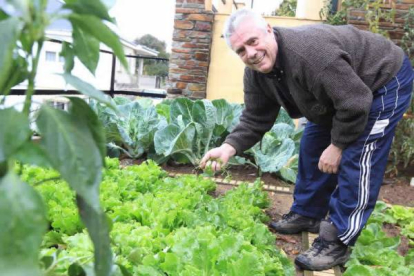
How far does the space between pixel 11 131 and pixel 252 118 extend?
2.69 metres

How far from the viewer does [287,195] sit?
3959mm

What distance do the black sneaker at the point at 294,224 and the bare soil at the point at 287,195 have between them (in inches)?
1.7

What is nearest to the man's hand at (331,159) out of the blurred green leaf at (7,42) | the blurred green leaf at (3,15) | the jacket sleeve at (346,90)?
the jacket sleeve at (346,90)

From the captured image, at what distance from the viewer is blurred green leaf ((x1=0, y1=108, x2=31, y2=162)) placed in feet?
1.64

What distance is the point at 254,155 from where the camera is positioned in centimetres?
459

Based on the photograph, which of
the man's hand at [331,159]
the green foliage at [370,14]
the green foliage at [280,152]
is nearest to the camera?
the man's hand at [331,159]

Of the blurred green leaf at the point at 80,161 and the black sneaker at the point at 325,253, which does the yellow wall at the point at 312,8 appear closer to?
the black sneaker at the point at 325,253

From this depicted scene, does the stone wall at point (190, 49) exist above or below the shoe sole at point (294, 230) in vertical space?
above

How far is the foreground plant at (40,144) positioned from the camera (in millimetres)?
460

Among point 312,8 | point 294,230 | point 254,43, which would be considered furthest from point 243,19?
point 312,8

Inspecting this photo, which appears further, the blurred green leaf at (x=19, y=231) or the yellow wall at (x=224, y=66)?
the yellow wall at (x=224, y=66)

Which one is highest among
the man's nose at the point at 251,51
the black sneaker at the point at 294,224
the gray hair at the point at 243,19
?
the gray hair at the point at 243,19

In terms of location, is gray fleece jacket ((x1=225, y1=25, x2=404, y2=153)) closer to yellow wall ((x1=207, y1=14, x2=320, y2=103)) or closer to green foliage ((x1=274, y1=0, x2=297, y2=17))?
yellow wall ((x1=207, y1=14, x2=320, y2=103))

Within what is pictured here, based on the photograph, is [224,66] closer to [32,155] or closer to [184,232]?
[184,232]
